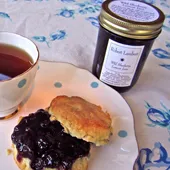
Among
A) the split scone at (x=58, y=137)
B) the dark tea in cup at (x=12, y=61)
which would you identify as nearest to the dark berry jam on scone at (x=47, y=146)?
the split scone at (x=58, y=137)

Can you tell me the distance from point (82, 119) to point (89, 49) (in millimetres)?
439

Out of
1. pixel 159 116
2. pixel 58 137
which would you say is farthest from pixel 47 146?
pixel 159 116

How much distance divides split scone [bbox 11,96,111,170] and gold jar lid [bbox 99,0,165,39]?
0.22 meters

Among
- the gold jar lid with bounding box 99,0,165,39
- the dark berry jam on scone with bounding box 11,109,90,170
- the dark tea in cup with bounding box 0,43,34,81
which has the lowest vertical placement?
the dark berry jam on scone with bounding box 11,109,90,170

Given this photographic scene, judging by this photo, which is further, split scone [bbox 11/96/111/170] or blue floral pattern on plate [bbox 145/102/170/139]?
blue floral pattern on plate [bbox 145/102/170/139]

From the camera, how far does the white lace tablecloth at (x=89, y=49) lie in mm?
674

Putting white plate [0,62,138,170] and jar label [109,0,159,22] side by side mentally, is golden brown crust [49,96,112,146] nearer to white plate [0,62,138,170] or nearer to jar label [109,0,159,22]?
white plate [0,62,138,170]

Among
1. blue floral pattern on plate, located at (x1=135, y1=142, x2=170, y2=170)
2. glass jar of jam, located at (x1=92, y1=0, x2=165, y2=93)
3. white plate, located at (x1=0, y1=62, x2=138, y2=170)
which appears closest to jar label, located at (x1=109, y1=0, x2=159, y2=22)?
glass jar of jam, located at (x1=92, y1=0, x2=165, y2=93)

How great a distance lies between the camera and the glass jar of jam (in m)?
0.65

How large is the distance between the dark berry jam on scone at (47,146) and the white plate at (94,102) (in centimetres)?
4

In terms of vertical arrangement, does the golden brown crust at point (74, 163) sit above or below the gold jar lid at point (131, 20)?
below

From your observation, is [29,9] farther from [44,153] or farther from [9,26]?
[44,153]

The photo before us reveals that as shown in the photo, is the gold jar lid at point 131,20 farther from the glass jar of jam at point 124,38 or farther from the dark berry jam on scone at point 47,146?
the dark berry jam on scone at point 47,146

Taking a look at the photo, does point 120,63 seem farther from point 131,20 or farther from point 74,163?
point 74,163
